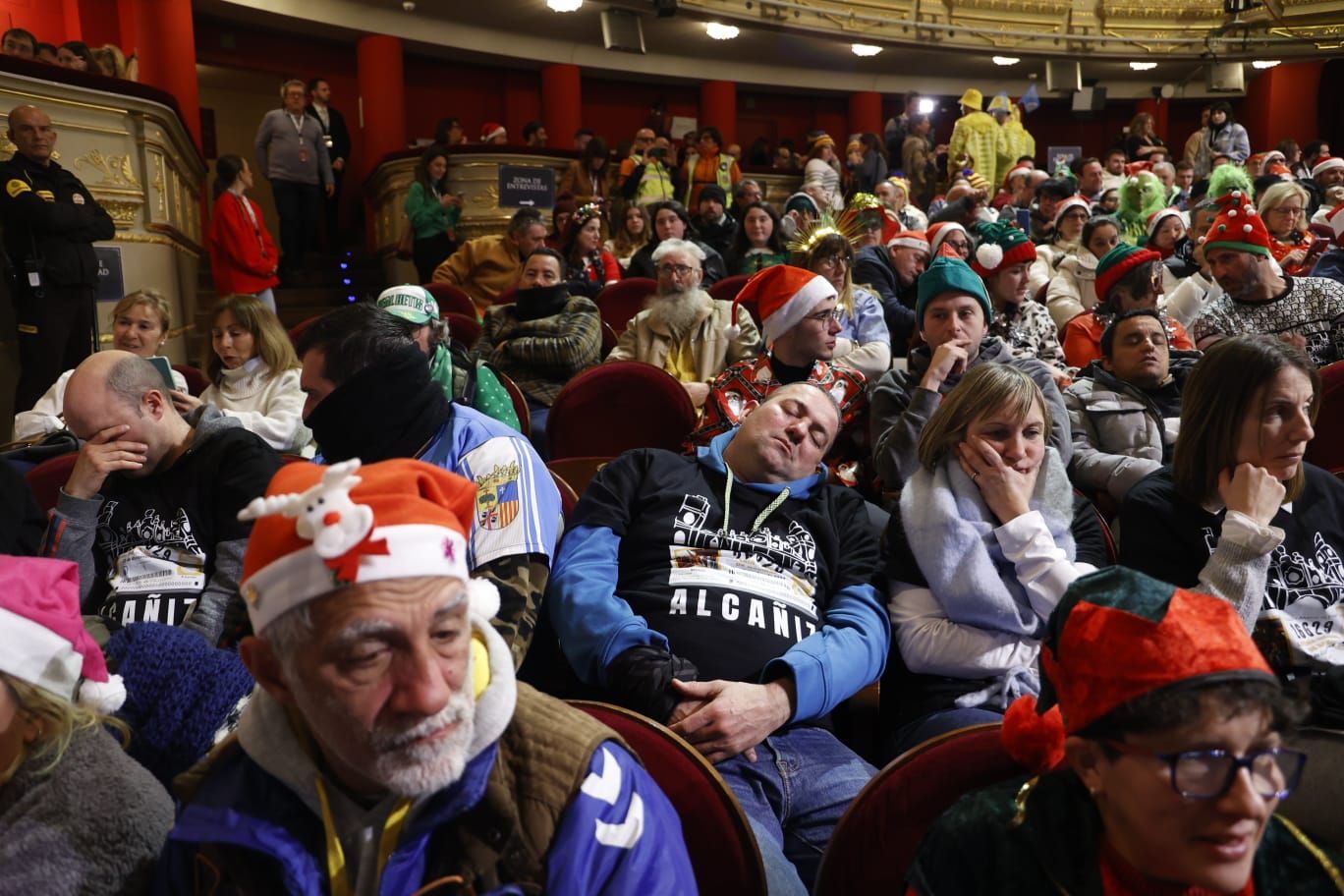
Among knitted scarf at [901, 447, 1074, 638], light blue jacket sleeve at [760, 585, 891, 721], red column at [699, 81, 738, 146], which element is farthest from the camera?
red column at [699, 81, 738, 146]

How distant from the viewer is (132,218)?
5871 millimetres

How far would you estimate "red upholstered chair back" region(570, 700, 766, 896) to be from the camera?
4.19ft

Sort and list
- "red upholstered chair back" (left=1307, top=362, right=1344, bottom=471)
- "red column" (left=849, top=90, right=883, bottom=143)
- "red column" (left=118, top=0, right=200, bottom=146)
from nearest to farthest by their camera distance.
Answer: "red upholstered chair back" (left=1307, top=362, right=1344, bottom=471)
"red column" (left=118, top=0, right=200, bottom=146)
"red column" (left=849, top=90, right=883, bottom=143)

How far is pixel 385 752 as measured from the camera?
3.25ft

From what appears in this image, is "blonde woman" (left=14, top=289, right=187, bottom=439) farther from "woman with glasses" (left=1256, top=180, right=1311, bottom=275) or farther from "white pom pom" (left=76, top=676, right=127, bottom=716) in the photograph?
"woman with glasses" (left=1256, top=180, right=1311, bottom=275)

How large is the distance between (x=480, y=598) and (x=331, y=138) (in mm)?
8982

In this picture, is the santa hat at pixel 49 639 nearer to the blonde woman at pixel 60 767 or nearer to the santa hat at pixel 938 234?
the blonde woman at pixel 60 767

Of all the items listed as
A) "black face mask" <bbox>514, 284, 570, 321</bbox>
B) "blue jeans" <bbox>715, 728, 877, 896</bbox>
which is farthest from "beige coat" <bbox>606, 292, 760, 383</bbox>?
"blue jeans" <bbox>715, 728, 877, 896</bbox>

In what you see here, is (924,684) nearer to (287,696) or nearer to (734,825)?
(734,825)

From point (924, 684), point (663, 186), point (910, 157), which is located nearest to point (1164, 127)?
point (910, 157)

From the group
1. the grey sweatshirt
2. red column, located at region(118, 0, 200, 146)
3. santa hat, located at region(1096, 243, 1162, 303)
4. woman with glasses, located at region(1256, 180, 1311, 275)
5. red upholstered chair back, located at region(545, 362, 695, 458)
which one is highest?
red column, located at region(118, 0, 200, 146)

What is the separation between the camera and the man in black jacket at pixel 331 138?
859cm

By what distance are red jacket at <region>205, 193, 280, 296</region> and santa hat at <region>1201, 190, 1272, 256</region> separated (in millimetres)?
5114

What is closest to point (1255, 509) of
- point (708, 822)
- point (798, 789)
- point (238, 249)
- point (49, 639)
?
point (798, 789)
